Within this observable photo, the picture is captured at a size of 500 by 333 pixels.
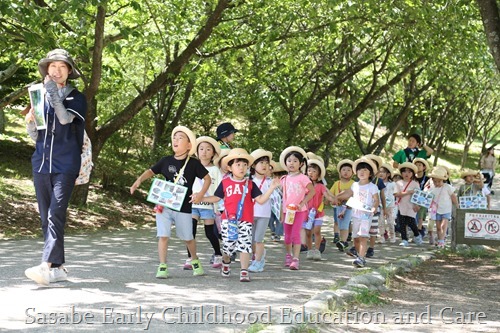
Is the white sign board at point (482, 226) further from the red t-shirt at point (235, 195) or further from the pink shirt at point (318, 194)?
the red t-shirt at point (235, 195)

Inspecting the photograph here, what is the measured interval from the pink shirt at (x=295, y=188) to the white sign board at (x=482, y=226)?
4010mm

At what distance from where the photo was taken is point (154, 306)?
24.2ft

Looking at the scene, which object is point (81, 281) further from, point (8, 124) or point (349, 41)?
point (8, 124)

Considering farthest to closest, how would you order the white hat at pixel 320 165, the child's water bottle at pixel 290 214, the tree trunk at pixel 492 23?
the white hat at pixel 320 165
the child's water bottle at pixel 290 214
the tree trunk at pixel 492 23

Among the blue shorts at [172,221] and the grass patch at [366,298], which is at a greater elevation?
the blue shorts at [172,221]

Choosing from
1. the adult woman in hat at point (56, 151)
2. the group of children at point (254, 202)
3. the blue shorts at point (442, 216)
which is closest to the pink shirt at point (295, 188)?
the group of children at point (254, 202)

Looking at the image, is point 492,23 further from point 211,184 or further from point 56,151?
point 56,151

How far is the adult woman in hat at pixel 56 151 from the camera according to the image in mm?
8258

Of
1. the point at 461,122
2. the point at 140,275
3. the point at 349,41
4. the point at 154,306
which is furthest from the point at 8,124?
the point at 461,122

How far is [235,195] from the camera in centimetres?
966

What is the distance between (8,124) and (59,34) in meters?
16.1

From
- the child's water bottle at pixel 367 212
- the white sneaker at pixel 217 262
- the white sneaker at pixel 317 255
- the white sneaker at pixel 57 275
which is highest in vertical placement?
the child's water bottle at pixel 367 212

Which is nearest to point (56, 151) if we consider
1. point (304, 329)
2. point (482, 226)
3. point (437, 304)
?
point (304, 329)

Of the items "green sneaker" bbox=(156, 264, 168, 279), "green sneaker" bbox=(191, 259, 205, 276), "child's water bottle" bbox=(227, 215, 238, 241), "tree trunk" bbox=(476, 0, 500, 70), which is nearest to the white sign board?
"tree trunk" bbox=(476, 0, 500, 70)
